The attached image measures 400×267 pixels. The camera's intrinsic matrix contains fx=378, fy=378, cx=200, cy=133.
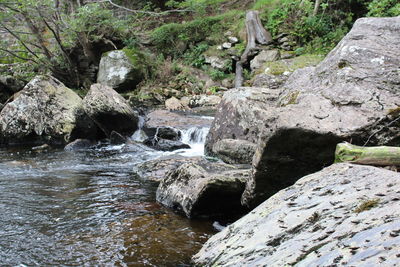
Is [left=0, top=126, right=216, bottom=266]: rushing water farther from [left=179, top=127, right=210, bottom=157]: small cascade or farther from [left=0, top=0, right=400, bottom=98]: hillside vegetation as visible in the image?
[left=0, top=0, right=400, bottom=98]: hillside vegetation

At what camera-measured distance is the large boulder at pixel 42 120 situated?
35.6ft

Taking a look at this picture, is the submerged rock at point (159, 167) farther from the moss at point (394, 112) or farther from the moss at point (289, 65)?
the moss at point (289, 65)

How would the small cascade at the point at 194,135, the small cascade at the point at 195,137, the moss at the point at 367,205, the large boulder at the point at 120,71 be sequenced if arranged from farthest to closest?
the large boulder at the point at 120,71 < the small cascade at the point at 194,135 < the small cascade at the point at 195,137 < the moss at the point at 367,205

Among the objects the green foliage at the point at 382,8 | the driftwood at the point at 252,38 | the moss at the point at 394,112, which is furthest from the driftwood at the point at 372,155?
the driftwood at the point at 252,38

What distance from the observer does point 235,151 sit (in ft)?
22.7

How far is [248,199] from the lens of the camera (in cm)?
458

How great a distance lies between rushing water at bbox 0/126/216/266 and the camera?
3.79 metres

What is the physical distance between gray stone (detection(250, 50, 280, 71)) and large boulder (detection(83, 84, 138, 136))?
6351mm

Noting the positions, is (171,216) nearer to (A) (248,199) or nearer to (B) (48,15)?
(A) (248,199)

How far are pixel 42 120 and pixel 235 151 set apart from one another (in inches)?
261

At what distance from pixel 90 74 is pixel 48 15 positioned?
4.53 metres

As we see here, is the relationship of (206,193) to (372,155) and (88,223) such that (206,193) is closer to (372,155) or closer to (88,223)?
(88,223)

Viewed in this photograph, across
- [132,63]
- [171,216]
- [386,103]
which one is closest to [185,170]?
[171,216]

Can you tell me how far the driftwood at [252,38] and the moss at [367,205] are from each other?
1340 cm
